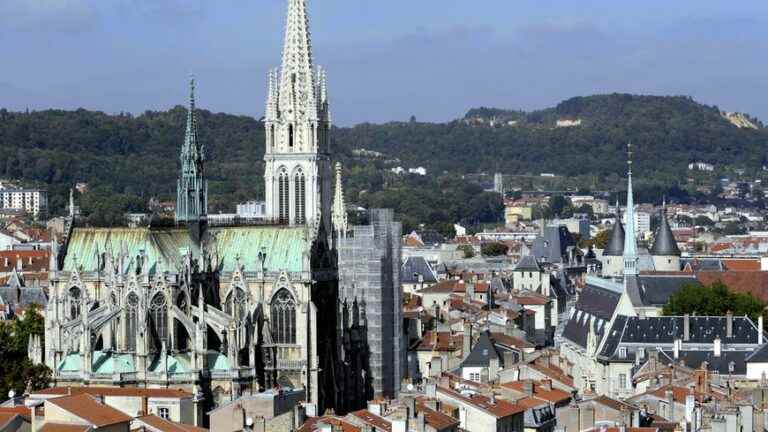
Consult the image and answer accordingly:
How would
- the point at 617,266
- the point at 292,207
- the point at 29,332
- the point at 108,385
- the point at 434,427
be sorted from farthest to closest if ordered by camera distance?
the point at 617,266 < the point at 292,207 < the point at 29,332 < the point at 108,385 < the point at 434,427

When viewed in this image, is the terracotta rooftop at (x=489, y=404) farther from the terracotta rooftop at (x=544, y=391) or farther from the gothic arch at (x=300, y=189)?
the gothic arch at (x=300, y=189)

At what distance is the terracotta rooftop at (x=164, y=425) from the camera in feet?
192

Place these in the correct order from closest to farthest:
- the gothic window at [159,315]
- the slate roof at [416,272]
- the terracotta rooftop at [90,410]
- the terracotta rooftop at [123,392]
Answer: the terracotta rooftop at [90,410] → the terracotta rooftop at [123,392] → the gothic window at [159,315] → the slate roof at [416,272]

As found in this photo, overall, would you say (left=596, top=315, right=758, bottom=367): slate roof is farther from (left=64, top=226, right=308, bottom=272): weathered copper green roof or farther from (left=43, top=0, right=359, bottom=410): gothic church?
(left=64, top=226, right=308, bottom=272): weathered copper green roof

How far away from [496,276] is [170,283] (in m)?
86.5

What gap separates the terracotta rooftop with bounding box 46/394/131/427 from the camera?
55.2 meters

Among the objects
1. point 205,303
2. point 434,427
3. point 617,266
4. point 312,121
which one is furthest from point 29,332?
point 617,266

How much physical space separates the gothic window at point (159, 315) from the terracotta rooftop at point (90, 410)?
72.4 ft

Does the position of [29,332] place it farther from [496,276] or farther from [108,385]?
[496,276]

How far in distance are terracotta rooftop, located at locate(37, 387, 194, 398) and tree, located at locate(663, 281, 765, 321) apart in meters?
36.3

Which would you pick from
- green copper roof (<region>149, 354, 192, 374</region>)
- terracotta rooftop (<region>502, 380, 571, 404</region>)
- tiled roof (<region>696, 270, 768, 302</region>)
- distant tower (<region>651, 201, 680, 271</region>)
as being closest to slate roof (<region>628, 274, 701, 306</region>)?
tiled roof (<region>696, 270, 768, 302</region>)

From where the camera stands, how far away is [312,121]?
335ft

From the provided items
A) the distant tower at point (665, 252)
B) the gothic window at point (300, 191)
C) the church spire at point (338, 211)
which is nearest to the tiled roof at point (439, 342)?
the church spire at point (338, 211)

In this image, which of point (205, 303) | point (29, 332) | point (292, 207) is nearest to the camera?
point (205, 303)
